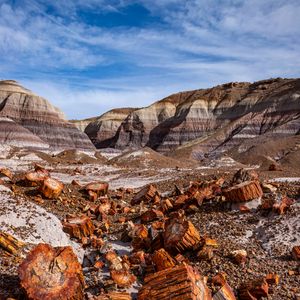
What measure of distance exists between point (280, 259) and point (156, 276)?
12.0 feet

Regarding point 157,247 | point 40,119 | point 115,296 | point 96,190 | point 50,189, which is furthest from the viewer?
Result: point 40,119

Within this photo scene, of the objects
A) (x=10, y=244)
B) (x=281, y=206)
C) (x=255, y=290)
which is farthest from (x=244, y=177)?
(x=10, y=244)

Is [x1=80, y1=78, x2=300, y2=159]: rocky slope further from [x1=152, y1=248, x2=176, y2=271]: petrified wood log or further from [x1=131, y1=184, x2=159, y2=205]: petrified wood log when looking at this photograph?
[x1=152, y1=248, x2=176, y2=271]: petrified wood log

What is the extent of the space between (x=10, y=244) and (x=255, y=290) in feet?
18.1

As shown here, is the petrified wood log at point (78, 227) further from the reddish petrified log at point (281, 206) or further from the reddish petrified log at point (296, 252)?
the reddish petrified log at point (296, 252)

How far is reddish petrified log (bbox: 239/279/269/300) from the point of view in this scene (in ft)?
25.4

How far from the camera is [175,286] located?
21.8 feet

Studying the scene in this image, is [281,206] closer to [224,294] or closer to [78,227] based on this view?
[224,294]

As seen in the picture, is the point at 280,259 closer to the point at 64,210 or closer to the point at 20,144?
the point at 64,210

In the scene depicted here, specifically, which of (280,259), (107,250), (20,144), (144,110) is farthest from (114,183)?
(144,110)

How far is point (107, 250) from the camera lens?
1006cm

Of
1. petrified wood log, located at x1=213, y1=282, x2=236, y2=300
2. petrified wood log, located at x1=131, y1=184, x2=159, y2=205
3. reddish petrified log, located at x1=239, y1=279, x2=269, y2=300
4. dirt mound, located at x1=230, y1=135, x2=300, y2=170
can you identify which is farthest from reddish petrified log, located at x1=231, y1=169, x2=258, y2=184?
dirt mound, located at x1=230, y1=135, x2=300, y2=170

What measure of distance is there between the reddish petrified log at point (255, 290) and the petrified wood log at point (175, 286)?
1.05m

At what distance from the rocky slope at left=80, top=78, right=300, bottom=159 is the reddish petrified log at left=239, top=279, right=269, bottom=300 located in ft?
188
